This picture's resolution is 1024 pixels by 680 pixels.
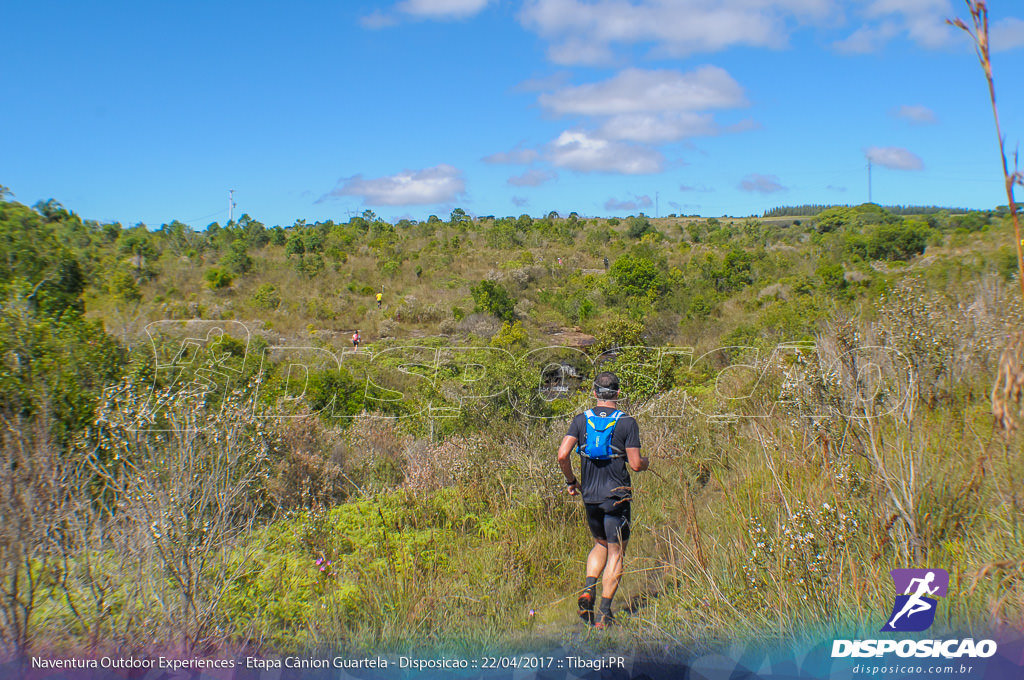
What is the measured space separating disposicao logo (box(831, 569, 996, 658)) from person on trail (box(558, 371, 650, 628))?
1680 mm

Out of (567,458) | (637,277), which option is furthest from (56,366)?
(637,277)

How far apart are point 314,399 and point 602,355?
707cm

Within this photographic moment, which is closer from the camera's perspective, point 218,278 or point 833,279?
point 833,279

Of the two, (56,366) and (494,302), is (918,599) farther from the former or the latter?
(494,302)

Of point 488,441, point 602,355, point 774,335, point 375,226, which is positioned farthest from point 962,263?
point 375,226

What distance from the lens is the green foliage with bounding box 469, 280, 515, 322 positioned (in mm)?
23141

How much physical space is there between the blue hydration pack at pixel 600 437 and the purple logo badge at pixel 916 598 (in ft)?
6.21

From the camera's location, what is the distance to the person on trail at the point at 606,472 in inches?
183

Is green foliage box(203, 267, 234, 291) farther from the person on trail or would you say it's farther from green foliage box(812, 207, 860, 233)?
green foliage box(812, 207, 860, 233)

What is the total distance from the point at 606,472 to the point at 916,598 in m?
2.02

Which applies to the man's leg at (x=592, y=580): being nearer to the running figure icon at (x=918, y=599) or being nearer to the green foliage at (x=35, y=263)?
the running figure icon at (x=918, y=599)

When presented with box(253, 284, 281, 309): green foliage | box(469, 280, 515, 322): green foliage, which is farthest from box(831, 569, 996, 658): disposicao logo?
box(253, 284, 281, 309): green foliage

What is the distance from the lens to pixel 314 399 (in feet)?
36.4

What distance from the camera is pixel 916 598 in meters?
3.10
